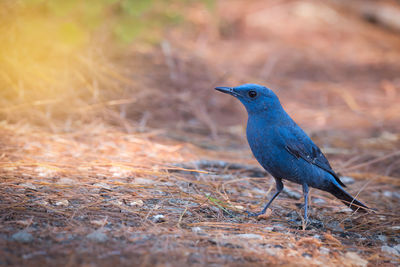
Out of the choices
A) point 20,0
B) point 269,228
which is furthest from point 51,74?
point 269,228

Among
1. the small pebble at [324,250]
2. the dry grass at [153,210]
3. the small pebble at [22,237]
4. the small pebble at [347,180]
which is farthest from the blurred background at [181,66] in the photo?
the small pebble at [324,250]

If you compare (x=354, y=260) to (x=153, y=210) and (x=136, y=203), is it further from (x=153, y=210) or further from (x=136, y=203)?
(x=136, y=203)

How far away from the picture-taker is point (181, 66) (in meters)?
6.78

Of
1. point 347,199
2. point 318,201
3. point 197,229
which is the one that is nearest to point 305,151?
point 347,199

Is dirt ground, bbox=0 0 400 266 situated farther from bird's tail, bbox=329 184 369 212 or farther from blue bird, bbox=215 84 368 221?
blue bird, bbox=215 84 368 221

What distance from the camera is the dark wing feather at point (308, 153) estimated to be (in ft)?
10.1

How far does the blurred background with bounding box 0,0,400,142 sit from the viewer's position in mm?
4719

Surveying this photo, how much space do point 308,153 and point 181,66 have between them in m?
4.03

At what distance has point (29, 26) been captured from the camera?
4.69 m

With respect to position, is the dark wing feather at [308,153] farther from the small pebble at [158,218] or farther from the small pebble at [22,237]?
the small pebble at [22,237]

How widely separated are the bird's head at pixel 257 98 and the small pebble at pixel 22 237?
190 cm

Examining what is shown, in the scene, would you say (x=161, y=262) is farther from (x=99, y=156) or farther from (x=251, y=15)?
(x=251, y=15)

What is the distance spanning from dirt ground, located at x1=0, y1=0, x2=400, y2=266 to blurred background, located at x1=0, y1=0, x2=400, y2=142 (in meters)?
0.05

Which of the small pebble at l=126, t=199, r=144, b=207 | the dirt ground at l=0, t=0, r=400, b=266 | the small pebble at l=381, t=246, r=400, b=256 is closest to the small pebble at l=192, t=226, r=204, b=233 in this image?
the dirt ground at l=0, t=0, r=400, b=266
